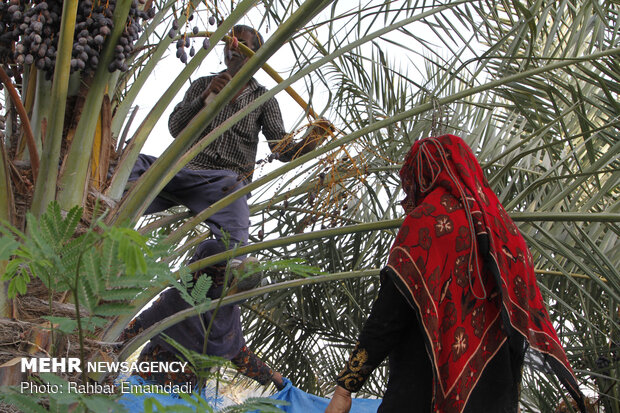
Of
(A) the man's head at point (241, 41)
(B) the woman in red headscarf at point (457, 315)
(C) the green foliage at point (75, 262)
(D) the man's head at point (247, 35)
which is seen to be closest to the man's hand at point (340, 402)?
(B) the woman in red headscarf at point (457, 315)

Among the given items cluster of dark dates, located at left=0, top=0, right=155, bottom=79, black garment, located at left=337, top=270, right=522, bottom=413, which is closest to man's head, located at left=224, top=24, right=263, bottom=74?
cluster of dark dates, located at left=0, top=0, right=155, bottom=79

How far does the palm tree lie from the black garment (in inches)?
7.4

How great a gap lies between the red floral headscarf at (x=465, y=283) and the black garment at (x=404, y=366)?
0.17ft

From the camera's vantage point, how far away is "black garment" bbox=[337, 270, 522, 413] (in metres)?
1.62

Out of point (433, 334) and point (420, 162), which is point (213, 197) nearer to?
point (420, 162)

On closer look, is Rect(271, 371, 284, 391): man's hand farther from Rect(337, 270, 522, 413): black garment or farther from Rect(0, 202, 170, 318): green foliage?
Rect(0, 202, 170, 318): green foliage

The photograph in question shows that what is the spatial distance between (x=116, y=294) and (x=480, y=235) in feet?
3.35

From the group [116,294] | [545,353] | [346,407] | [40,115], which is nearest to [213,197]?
[40,115]

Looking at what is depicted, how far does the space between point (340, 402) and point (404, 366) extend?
0.57ft

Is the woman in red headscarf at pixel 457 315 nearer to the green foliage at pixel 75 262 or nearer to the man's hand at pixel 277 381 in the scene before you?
the green foliage at pixel 75 262

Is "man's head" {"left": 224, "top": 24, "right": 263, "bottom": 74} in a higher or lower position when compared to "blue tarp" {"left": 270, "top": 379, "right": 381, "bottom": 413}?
higher

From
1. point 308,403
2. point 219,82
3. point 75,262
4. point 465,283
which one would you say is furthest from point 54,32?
point 308,403

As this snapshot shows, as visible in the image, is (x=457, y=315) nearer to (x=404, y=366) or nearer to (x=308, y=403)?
(x=404, y=366)

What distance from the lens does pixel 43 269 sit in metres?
0.78
